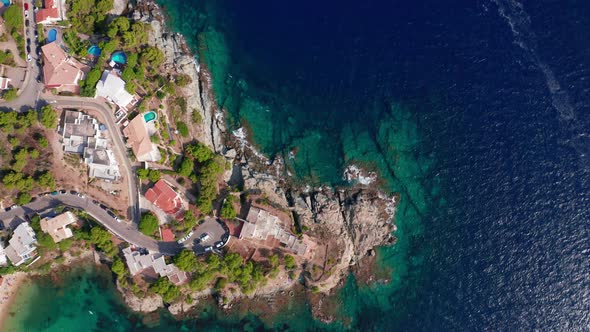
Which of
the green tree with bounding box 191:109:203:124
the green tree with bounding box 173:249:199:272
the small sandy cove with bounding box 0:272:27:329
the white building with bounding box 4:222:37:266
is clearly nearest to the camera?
the green tree with bounding box 173:249:199:272

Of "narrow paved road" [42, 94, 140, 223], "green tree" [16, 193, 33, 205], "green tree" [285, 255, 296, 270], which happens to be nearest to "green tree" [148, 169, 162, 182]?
"narrow paved road" [42, 94, 140, 223]

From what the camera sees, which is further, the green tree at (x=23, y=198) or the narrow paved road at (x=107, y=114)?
the narrow paved road at (x=107, y=114)

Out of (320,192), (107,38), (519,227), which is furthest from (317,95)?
(519,227)

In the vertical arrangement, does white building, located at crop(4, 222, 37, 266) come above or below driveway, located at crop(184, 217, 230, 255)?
below

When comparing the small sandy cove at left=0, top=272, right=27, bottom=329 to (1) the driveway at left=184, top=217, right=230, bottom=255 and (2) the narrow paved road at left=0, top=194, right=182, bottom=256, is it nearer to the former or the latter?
(2) the narrow paved road at left=0, top=194, right=182, bottom=256

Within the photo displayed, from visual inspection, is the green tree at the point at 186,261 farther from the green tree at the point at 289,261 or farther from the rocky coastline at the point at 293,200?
the green tree at the point at 289,261

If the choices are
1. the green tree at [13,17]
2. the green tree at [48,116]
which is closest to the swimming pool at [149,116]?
the green tree at [48,116]

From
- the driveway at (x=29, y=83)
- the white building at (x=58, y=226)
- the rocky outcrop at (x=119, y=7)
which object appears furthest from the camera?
the rocky outcrop at (x=119, y=7)
